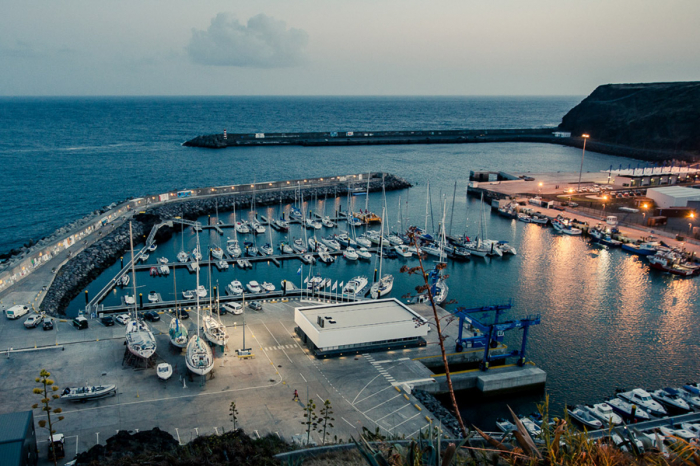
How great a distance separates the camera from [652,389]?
113ft

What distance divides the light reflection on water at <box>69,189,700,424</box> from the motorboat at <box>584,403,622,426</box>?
2.19m

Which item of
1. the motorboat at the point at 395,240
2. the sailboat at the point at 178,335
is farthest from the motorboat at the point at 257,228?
the sailboat at the point at 178,335

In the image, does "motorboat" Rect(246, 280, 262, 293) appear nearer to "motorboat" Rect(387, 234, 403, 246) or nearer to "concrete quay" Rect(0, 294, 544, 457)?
"concrete quay" Rect(0, 294, 544, 457)

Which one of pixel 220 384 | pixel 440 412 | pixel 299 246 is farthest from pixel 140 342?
pixel 299 246

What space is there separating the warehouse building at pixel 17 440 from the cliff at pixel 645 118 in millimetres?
161075

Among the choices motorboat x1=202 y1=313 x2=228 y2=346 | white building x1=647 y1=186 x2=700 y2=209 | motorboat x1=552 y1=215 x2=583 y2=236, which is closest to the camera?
motorboat x1=202 y1=313 x2=228 y2=346

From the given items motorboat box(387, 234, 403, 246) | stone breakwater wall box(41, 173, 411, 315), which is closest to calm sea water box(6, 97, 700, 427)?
stone breakwater wall box(41, 173, 411, 315)

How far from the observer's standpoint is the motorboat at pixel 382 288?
161 feet

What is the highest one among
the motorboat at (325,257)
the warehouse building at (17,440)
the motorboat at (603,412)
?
the warehouse building at (17,440)

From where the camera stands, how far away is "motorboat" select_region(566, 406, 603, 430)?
2916 centimetres

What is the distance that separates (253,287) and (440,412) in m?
25.6

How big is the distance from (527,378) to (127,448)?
23713mm

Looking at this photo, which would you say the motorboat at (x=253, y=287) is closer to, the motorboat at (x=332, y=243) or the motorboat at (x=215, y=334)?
the motorboat at (x=332, y=243)

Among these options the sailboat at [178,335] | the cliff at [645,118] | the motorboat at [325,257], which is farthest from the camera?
the cliff at [645,118]
